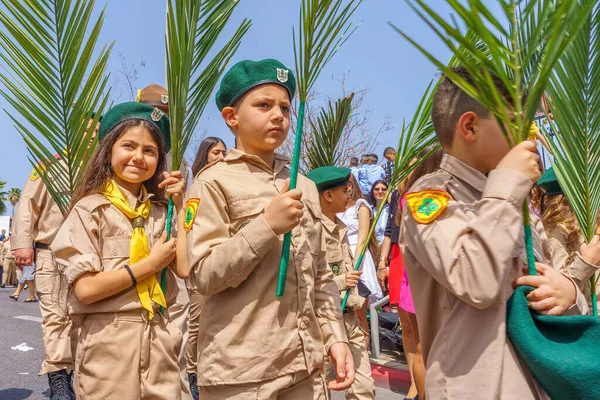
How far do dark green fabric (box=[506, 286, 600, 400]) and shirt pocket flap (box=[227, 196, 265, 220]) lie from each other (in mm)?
1098

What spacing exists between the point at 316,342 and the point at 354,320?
234 cm

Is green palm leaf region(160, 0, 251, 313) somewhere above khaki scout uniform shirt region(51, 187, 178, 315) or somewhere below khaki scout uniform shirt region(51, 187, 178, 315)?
above

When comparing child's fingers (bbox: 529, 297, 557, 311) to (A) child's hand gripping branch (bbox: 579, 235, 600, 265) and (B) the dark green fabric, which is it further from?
(A) child's hand gripping branch (bbox: 579, 235, 600, 265)

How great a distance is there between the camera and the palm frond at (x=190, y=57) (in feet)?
9.62

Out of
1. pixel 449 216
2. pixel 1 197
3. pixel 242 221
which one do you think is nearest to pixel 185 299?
pixel 242 221

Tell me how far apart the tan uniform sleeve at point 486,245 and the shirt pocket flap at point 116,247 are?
1701 millimetres

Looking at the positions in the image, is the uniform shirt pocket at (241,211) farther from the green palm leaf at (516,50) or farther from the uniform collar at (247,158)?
the green palm leaf at (516,50)

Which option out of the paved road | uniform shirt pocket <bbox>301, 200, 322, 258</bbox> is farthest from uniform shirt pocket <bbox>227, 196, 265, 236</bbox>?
the paved road

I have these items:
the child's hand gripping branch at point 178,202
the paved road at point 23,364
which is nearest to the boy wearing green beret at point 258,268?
the child's hand gripping branch at point 178,202

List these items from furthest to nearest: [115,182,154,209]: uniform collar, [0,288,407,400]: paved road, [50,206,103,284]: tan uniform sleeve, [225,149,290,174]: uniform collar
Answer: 1. [0,288,407,400]: paved road
2. [115,182,154,209]: uniform collar
3. [50,206,103,284]: tan uniform sleeve
4. [225,149,290,174]: uniform collar

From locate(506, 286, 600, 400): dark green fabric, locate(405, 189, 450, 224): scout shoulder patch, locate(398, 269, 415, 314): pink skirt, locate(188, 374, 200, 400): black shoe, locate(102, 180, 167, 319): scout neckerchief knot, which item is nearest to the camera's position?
locate(506, 286, 600, 400): dark green fabric

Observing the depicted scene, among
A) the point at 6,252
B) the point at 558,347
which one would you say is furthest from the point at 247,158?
the point at 6,252

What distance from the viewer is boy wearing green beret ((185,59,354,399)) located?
2.42 m

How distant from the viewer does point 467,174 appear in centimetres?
203
